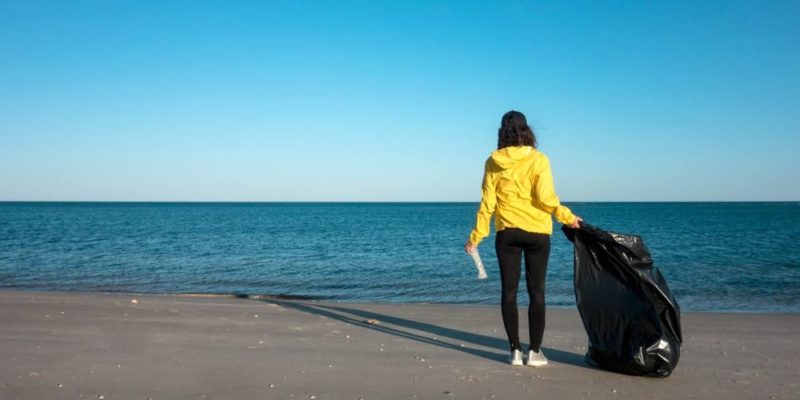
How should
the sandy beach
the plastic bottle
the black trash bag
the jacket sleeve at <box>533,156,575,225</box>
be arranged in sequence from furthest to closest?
the plastic bottle → the jacket sleeve at <box>533,156,575,225</box> → the black trash bag → the sandy beach

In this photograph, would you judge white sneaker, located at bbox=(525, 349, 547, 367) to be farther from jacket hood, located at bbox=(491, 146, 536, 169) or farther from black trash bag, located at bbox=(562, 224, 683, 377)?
jacket hood, located at bbox=(491, 146, 536, 169)

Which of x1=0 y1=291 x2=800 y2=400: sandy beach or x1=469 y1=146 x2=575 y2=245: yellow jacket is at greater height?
x1=469 y1=146 x2=575 y2=245: yellow jacket

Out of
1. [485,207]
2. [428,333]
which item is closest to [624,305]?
[485,207]

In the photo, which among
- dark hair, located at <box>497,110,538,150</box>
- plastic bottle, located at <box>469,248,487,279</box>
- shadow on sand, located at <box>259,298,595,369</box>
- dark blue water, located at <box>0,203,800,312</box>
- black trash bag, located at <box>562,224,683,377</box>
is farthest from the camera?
dark blue water, located at <box>0,203,800,312</box>

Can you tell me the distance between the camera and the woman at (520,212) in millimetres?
4477

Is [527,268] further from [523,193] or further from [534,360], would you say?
[534,360]

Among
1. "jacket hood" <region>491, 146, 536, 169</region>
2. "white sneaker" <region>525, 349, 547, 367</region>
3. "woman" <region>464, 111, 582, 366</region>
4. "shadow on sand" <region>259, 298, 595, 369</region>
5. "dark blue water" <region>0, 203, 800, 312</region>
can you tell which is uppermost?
"jacket hood" <region>491, 146, 536, 169</region>

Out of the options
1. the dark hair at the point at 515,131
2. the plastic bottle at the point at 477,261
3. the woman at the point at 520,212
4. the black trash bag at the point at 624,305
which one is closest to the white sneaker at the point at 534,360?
the woman at the point at 520,212

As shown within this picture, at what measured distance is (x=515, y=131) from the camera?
14.9ft

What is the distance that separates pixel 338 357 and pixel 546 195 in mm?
2249

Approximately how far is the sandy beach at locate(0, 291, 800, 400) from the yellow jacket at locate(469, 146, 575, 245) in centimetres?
116

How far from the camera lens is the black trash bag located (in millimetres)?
4285

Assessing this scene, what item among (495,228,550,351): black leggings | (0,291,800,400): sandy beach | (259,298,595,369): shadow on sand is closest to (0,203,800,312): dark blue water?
(259,298,595,369): shadow on sand

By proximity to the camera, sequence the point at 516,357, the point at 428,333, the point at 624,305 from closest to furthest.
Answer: the point at 624,305
the point at 516,357
the point at 428,333
